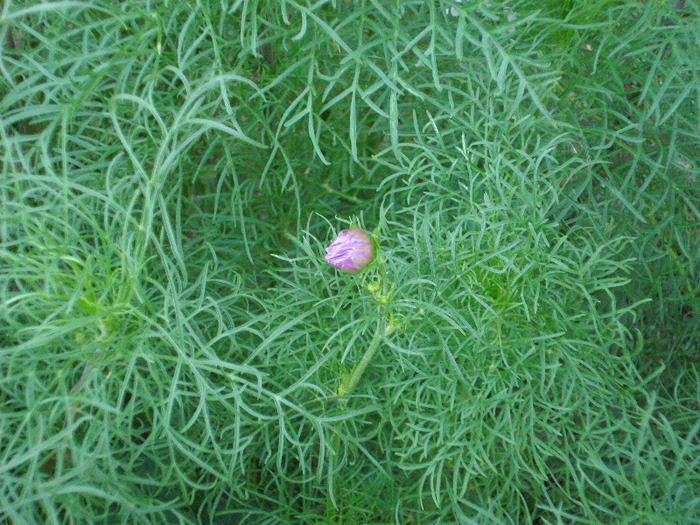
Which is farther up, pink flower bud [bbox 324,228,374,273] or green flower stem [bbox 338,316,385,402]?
pink flower bud [bbox 324,228,374,273]

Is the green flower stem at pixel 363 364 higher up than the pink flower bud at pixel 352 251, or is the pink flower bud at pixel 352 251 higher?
the pink flower bud at pixel 352 251
